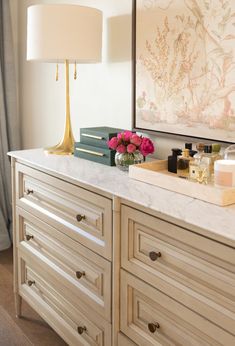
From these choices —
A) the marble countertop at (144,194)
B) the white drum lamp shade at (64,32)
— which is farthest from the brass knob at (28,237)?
the white drum lamp shade at (64,32)

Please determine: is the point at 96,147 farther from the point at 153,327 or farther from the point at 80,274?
the point at 153,327

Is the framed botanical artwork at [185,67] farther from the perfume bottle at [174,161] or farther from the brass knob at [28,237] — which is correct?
the brass knob at [28,237]

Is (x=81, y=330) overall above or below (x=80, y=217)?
below

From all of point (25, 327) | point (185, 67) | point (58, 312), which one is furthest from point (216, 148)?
point (25, 327)

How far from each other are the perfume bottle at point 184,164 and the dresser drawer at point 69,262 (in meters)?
0.44

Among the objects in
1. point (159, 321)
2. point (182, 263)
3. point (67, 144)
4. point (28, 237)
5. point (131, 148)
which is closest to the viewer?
point (182, 263)

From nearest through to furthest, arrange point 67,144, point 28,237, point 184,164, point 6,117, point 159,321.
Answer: point 159,321 < point 184,164 < point 28,237 < point 67,144 < point 6,117

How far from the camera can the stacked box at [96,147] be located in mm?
1967

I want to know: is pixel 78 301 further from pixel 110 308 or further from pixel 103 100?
pixel 103 100

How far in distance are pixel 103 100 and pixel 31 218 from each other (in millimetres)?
758

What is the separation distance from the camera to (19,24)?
10.9ft

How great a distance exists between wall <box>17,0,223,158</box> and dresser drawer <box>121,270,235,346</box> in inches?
28.4

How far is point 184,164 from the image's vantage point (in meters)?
1.68

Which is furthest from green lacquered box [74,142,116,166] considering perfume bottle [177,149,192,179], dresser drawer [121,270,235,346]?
dresser drawer [121,270,235,346]
